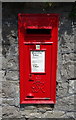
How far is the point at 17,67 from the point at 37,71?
32 cm

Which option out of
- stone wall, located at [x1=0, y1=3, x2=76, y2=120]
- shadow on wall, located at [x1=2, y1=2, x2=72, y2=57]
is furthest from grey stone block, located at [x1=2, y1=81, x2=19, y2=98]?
shadow on wall, located at [x1=2, y1=2, x2=72, y2=57]

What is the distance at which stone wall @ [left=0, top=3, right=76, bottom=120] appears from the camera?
2.71m

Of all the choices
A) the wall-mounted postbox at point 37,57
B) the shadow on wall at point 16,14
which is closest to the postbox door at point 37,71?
the wall-mounted postbox at point 37,57

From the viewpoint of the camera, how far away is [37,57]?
2799 mm

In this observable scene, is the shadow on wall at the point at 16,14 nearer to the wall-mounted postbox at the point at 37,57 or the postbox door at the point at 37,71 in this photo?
Answer: the wall-mounted postbox at the point at 37,57

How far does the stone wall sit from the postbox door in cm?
17

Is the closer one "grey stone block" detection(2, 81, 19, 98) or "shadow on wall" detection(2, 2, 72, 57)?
"shadow on wall" detection(2, 2, 72, 57)

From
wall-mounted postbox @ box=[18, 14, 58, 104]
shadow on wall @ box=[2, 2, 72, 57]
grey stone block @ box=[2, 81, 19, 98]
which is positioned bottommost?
grey stone block @ box=[2, 81, 19, 98]

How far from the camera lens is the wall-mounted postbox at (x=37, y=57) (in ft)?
8.75

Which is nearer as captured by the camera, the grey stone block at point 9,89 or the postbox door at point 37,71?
the postbox door at point 37,71

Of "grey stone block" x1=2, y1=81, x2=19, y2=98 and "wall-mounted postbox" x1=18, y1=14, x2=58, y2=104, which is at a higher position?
"wall-mounted postbox" x1=18, y1=14, x2=58, y2=104

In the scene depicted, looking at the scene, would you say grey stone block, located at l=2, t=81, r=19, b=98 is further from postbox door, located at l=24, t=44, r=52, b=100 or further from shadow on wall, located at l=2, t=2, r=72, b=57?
shadow on wall, located at l=2, t=2, r=72, b=57

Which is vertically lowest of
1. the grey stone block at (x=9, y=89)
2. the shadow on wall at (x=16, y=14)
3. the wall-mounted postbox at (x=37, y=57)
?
the grey stone block at (x=9, y=89)

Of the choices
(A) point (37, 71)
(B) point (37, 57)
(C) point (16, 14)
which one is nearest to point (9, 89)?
(A) point (37, 71)
